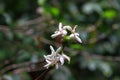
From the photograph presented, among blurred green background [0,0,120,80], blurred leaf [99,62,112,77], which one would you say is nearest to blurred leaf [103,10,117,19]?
blurred green background [0,0,120,80]

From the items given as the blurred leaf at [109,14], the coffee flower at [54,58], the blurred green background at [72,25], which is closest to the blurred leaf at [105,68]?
the blurred green background at [72,25]

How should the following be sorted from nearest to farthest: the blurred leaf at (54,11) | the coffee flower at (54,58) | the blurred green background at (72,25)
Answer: the coffee flower at (54,58), the blurred green background at (72,25), the blurred leaf at (54,11)

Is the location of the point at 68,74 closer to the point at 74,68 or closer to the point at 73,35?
the point at 74,68

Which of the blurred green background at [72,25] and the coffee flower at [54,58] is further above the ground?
the blurred green background at [72,25]

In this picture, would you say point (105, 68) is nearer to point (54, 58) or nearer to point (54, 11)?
point (54, 11)

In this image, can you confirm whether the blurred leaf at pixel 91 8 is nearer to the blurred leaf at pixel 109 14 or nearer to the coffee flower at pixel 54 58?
the blurred leaf at pixel 109 14

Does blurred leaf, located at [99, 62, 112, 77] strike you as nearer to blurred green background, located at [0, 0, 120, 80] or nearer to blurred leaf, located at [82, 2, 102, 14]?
blurred green background, located at [0, 0, 120, 80]

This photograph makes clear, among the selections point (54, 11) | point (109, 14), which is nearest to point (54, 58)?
point (54, 11)

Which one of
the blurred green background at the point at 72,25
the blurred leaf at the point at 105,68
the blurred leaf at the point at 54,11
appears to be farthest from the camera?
the blurred leaf at the point at 105,68

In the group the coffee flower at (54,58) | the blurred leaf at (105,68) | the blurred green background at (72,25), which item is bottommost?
the coffee flower at (54,58)

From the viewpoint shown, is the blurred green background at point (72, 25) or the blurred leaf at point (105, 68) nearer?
the blurred green background at point (72, 25)
